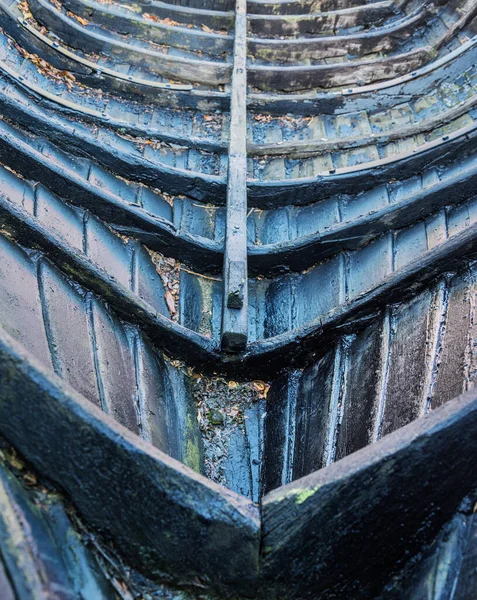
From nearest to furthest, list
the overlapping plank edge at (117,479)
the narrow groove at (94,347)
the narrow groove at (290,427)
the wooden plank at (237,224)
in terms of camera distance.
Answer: the overlapping plank edge at (117,479), the narrow groove at (94,347), the narrow groove at (290,427), the wooden plank at (237,224)

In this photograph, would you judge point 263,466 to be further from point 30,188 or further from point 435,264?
point 30,188

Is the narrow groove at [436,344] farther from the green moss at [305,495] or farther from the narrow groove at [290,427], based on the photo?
the green moss at [305,495]

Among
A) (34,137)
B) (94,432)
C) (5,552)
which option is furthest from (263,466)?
(34,137)

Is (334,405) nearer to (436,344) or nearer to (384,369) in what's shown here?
(384,369)

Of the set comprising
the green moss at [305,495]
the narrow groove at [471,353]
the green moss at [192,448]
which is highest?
the narrow groove at [471,353]

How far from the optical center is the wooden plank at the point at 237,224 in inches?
99.3

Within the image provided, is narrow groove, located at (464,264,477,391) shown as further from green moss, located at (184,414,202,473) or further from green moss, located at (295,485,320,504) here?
green moss, located at (184,414,202,473)

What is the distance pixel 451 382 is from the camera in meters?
2.10

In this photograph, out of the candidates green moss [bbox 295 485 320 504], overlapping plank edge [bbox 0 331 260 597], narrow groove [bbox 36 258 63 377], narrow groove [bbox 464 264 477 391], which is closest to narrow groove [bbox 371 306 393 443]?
narrow groove [bbox 464 264 477 391]

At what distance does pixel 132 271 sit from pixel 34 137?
0.99m

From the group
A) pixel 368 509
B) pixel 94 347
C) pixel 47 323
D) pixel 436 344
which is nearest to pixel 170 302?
pixel 94 347

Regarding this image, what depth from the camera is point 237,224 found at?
9.86ft

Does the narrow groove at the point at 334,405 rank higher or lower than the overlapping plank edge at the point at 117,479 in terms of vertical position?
lower

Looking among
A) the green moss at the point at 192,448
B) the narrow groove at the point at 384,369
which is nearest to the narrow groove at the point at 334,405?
the narrow groove at the point at 384,369
